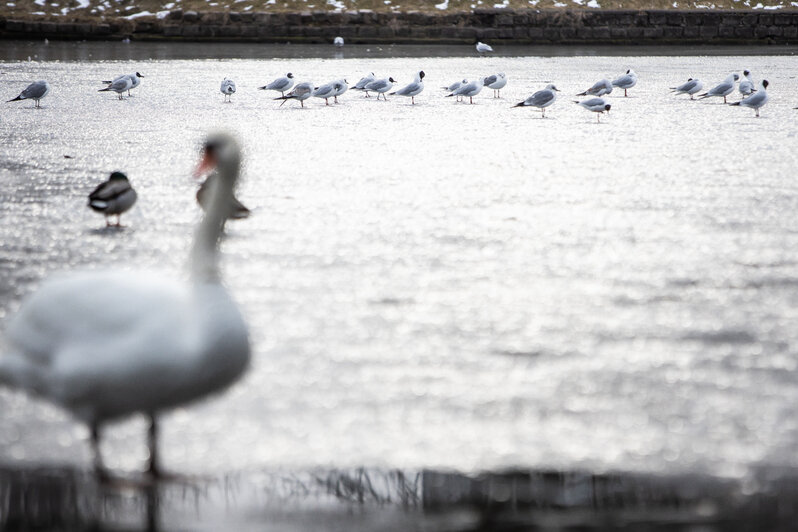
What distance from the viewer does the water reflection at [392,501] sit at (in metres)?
2.84

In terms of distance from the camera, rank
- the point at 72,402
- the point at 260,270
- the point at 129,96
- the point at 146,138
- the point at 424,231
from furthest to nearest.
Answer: the point at 129,96, the point at 146,138, the point at 424,231, the point at 260,270, the point at 72,402

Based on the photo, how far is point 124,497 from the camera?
119 inches

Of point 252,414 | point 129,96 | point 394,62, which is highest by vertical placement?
point 394,62

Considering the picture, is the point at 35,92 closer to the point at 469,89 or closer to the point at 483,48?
the point at 469,89

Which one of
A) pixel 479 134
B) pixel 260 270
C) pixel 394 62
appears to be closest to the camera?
pixel 260 270

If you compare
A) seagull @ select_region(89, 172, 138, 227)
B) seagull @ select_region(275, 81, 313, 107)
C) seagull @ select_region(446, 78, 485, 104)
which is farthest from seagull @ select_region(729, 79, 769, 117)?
seagull @ select_region(89, 172, 138, 227)

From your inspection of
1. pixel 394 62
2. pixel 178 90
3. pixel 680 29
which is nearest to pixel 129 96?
pixel 178 90

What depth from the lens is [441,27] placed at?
42219 mm

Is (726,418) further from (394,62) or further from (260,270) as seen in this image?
(394,62)

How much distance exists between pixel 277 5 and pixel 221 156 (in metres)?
48.1

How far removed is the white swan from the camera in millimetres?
2812

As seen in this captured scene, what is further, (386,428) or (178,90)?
(178,90)

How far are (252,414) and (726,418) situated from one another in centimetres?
164

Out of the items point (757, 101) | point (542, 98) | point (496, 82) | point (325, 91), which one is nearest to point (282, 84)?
point (325, 91)
